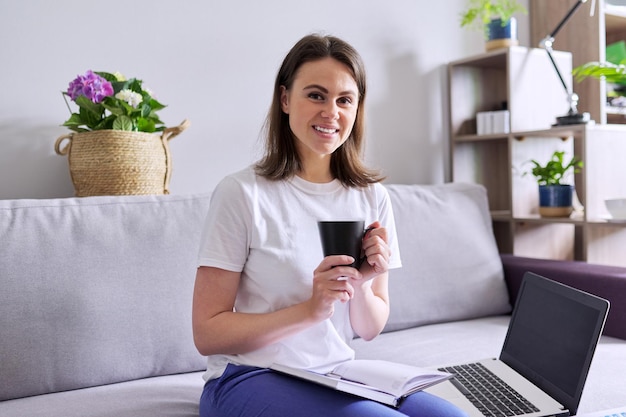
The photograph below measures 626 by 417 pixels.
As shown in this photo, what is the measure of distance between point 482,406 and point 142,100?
51.1 inches

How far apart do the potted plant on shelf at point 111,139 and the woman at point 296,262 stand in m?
0.59

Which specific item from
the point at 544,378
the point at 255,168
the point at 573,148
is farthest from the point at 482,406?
the point at 573,148

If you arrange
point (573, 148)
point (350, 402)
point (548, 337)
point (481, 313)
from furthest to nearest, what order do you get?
point (573, 148)
point (481, 313)
point (548, 337)
point (350, 402)


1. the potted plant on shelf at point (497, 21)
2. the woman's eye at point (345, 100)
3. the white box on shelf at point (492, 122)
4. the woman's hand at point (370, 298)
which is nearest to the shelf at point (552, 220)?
the white box on shelf at point (492, 122)

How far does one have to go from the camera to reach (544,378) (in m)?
1.43

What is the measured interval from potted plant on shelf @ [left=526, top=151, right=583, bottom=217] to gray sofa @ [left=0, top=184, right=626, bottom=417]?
0.43 metres

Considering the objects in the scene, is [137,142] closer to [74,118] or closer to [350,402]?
[74,118]

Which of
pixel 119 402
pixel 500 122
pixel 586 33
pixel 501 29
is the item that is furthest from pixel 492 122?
pixel 119 402

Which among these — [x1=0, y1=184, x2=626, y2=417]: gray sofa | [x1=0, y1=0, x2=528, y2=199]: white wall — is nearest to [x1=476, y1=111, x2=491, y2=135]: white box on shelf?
[x1=0, y1=0, x2=528, y2=199]: white wall

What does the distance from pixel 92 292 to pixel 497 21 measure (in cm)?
197

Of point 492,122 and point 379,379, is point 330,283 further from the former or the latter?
point 492,122

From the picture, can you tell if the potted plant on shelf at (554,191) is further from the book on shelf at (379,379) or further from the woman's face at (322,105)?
the book on shelf at (379,379)

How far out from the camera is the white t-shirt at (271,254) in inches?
53.7

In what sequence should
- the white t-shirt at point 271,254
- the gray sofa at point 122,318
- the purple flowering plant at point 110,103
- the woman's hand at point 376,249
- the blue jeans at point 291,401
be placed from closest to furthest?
the blue jeans at point 291,401, the woman's hand at point 376,249, the white t-shirt at point 271,254, the gray sofa at point 122,318, the purple flowering plant at point 110,103
